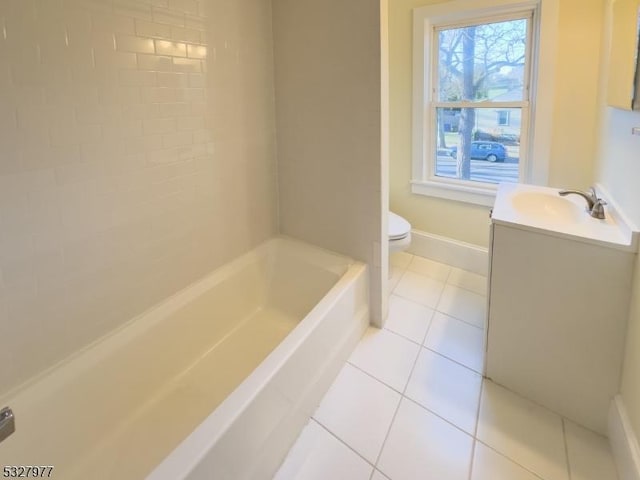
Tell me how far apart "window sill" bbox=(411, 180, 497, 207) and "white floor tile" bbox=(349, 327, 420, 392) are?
4.09 ft

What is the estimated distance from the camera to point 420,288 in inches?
105

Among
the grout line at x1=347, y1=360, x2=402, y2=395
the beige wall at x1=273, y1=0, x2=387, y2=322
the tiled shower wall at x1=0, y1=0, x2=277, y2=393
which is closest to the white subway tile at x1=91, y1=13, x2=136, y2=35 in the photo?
the tiled shower wall at x1=0, y1=0, x2=277, y2=393

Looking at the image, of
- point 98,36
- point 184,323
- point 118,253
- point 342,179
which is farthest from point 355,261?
point 98,36

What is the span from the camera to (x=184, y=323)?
1.78 meters

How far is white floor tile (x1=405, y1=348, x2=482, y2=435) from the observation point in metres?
1.60

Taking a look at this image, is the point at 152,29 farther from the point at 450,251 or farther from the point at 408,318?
the point at 450,251

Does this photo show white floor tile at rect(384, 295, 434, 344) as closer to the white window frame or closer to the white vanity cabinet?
the white vanity cabinet

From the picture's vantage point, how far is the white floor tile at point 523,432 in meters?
1.39

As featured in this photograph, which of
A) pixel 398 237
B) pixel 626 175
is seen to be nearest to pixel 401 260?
pixel 398 237

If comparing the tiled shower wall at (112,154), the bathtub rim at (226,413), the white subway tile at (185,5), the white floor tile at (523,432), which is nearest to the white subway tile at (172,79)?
the tiled shower wall at (112,154)

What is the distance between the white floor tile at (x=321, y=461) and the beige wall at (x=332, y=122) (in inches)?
33.7

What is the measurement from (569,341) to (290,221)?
1612 mm

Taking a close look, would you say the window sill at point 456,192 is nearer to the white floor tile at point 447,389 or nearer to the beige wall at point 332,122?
the beige wall at point 332,122

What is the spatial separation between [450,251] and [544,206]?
1.05m
